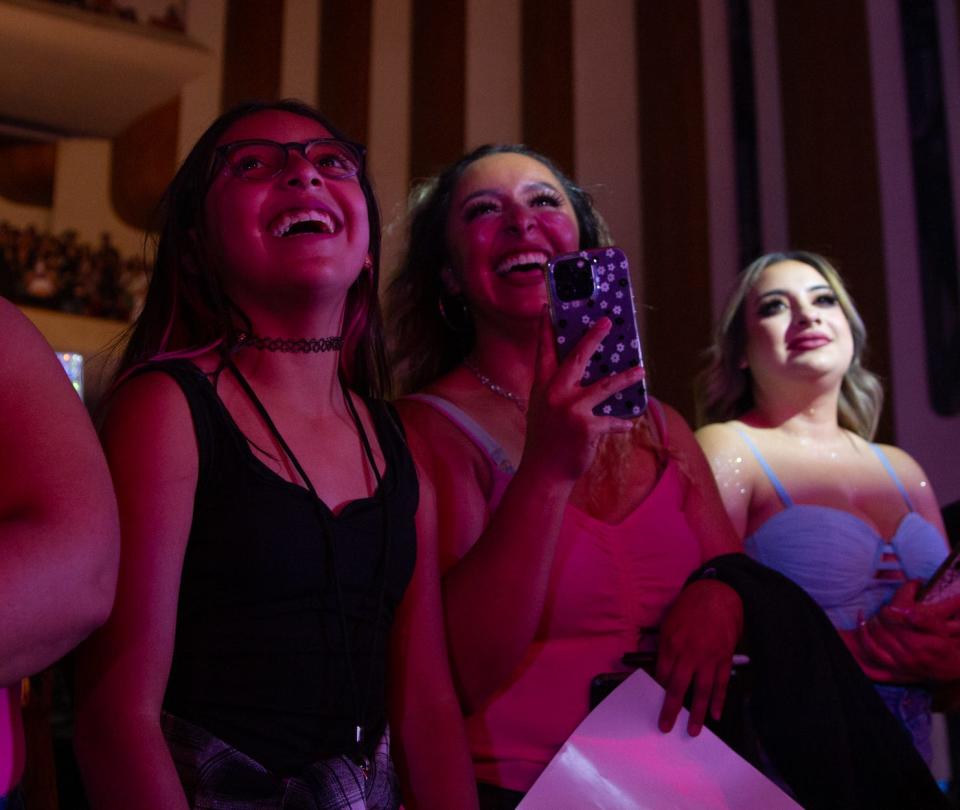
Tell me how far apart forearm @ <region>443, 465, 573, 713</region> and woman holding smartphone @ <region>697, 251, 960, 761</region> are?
627 mm

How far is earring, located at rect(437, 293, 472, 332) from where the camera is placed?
3.93 feet

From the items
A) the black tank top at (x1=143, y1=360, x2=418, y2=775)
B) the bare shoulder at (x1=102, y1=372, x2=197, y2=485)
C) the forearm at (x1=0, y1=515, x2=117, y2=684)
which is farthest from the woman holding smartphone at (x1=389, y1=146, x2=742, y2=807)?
the forearm at (x1=0, y1=515, x2=117, y2=684)

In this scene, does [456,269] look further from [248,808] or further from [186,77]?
[186,77]

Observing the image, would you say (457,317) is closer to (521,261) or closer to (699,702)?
(521,261)

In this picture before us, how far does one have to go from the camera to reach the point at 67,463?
501mm

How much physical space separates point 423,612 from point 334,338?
0.73 feet

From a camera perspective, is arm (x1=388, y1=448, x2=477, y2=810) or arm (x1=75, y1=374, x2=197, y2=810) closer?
arm (x1=75, y1=374, x2=197, y2=810)

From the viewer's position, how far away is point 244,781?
0.60 metres

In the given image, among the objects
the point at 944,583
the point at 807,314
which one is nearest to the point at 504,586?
the point at 944,583

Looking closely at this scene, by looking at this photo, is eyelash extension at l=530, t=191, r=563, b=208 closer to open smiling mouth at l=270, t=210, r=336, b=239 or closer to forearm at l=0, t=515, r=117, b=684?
open smiling mouth at l=270, t=210, r=336, b=239

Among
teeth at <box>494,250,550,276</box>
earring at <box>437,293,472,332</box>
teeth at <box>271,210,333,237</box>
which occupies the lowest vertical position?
teeth at <box>271,210,333,237</box>

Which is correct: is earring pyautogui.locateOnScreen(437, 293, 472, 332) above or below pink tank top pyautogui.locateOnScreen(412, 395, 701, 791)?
above

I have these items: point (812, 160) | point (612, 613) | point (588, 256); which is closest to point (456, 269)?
point (588, 256)

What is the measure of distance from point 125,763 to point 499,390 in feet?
1.97
